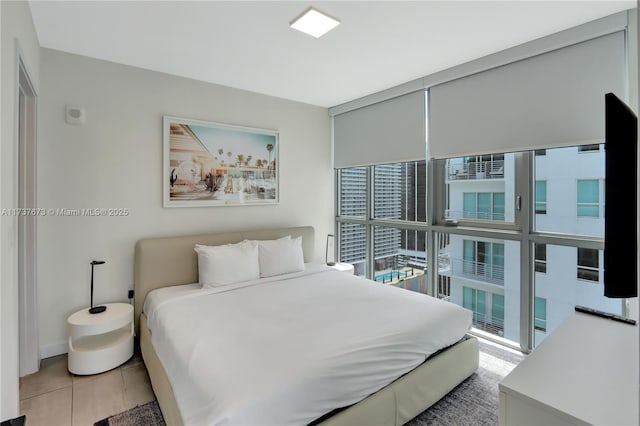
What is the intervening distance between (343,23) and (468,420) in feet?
8.69

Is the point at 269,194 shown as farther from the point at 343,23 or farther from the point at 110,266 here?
the point at 343,23

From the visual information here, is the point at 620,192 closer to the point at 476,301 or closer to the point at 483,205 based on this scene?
the point at 483,205

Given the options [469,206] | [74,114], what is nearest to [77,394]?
[74,114]

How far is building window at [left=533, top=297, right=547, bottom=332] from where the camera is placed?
2604 mm

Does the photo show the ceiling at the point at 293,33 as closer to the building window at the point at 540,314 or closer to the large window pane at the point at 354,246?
the large window pane at the point at 354,246

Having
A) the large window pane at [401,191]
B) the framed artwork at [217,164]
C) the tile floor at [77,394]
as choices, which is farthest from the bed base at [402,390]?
the large window pane at [401,191]

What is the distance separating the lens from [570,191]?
2438mm

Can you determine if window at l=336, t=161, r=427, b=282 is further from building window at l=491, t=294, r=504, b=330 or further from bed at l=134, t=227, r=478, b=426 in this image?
bed at l=134, t=227, r=478, b=426

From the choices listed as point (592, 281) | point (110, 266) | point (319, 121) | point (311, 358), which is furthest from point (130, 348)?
point (592, 281)

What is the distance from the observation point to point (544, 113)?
2.38m

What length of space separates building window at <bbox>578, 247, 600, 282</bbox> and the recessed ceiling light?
244cm

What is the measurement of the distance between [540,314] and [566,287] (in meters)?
0.31

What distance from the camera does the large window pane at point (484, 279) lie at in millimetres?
2754

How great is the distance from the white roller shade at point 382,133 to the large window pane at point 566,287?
147 centimetres
